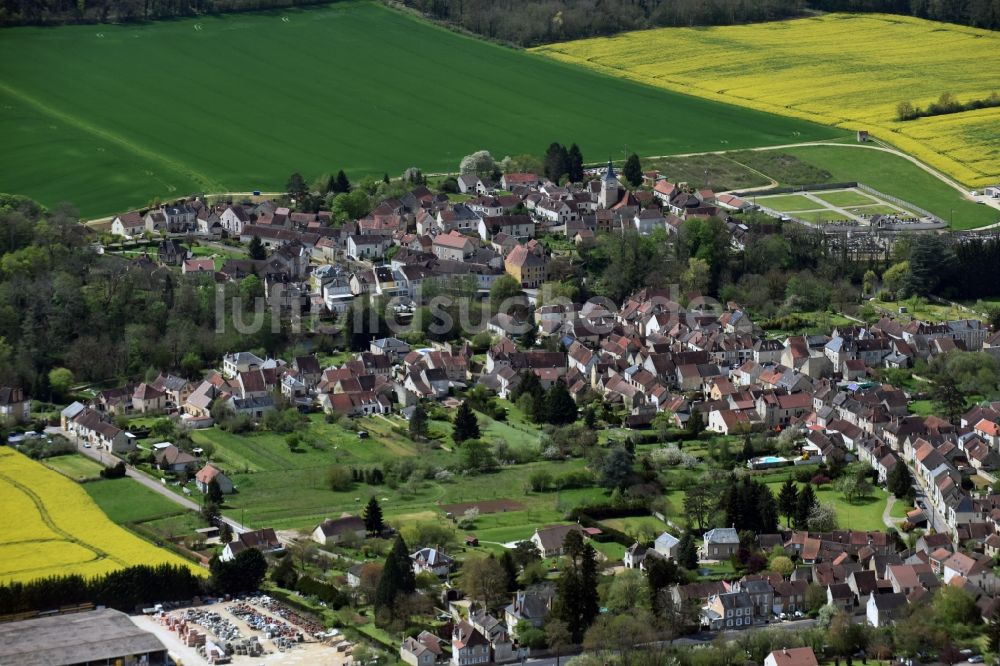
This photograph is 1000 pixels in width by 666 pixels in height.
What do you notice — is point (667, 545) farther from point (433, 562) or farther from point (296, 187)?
point (296, 187)

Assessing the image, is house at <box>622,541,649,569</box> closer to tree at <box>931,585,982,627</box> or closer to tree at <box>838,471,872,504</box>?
tree at <box>931,585,982,627</box>

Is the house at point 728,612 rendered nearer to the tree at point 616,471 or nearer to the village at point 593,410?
the village at point 593,410

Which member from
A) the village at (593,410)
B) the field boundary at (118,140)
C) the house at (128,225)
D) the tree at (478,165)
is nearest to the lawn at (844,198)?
the village at (593,410)

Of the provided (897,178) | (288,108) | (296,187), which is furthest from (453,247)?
(288,108)

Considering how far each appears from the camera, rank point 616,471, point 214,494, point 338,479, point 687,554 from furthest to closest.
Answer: point 338,479, point 616,471, point 214,494, point 687,554

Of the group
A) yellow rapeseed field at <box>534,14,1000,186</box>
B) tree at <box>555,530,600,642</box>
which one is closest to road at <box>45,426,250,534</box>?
tree at <box>555,530,600,642</box>

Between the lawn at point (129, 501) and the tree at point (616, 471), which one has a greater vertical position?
the tree at point (616, 471)

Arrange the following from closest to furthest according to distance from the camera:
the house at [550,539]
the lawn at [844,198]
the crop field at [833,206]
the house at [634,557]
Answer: the house at [634,557] < the house at [550,539] < the crop field at [833,206] < the lawn at [844,198]
